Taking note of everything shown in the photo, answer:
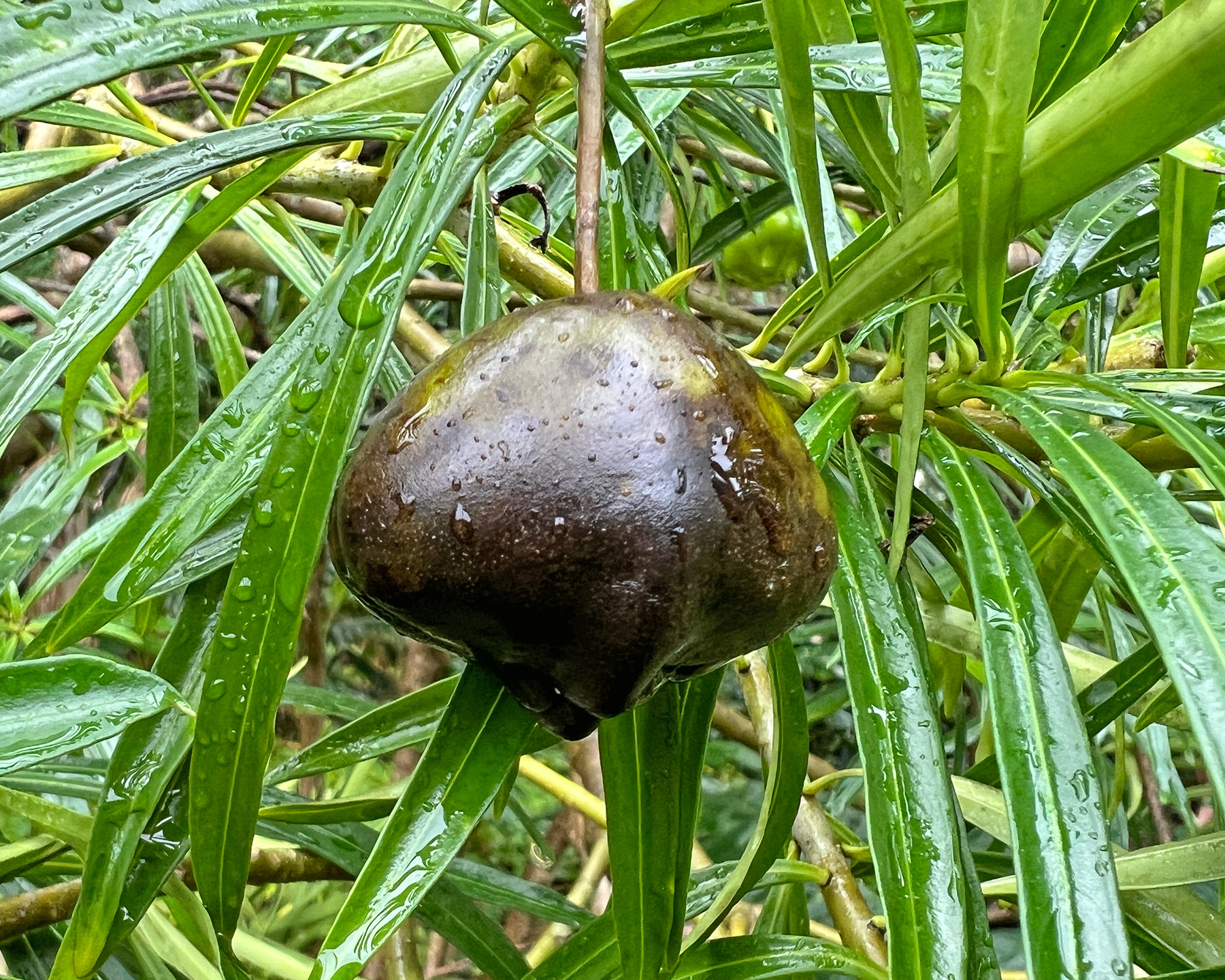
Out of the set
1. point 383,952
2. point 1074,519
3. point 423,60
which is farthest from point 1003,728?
point 383,952

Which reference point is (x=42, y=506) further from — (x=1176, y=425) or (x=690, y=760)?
(x=1176, y=425)

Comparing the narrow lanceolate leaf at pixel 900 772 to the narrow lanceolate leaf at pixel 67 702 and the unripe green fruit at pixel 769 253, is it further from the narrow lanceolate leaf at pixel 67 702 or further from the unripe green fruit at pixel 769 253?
the unripe green fruit at pixel 769 253

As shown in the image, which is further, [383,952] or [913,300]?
[383,952]

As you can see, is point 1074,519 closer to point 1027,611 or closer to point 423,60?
point 1027,611

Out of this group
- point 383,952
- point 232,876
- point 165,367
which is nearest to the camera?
point 232,876

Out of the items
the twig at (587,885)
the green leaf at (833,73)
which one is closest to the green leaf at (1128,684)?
the green leaf at (833,73)

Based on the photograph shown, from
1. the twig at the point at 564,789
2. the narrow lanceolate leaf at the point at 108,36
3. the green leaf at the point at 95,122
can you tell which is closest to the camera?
the narrow lanceolate leaf at the point at 108,36

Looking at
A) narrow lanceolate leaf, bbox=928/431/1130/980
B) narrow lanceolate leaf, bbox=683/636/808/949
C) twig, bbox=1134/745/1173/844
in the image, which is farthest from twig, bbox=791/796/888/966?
twig, bbox=1134/745/1173/844
